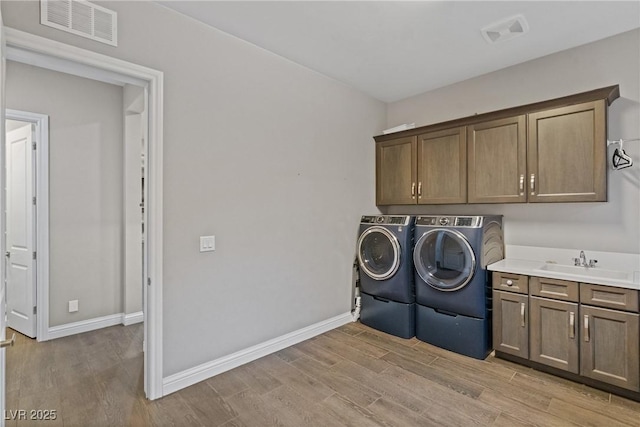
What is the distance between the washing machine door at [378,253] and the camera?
131 inches

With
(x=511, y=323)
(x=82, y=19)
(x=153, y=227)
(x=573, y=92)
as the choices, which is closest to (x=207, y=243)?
(x=153, y=227)

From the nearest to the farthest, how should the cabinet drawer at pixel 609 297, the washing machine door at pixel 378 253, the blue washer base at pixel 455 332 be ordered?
1. the cabinet drawer at pixel 609 297
2. the blue washer base at pixel 455 332
3. the washing machine door at pixel 378 253

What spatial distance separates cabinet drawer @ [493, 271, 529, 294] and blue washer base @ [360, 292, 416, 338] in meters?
0.85

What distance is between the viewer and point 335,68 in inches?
127

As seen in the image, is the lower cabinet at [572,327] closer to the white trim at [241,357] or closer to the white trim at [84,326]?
the white trim at [241,357]

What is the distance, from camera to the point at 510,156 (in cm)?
291

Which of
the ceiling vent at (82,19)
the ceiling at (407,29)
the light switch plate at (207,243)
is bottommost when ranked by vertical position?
the light switch plate at (207,243)

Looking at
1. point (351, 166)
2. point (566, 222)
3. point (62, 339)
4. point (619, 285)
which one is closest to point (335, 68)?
point (351, 166)

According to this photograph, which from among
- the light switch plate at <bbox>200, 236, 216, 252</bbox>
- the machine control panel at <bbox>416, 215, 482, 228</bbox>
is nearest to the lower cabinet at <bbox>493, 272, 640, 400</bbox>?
the machine control panel at <bbox>416, 215, 482, 228</bbox>

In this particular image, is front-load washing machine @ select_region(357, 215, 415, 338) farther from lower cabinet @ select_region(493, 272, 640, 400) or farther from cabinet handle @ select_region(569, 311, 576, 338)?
cabinet handle @ select_region(569, 311, 576, 338)

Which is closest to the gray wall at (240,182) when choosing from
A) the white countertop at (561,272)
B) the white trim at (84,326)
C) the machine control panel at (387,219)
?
the machine control panel at (387,219)

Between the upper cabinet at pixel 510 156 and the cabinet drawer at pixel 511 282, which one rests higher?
the upper cabinet at pixel 510 156

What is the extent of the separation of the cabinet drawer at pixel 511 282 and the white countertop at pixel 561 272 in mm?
37

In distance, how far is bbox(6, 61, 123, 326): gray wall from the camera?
10.9 ft
